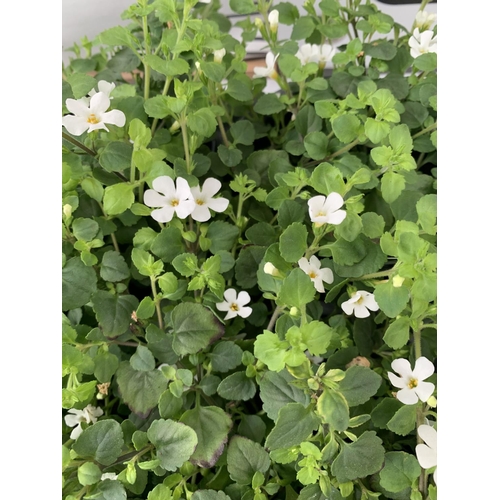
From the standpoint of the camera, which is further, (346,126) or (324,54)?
(324,54)

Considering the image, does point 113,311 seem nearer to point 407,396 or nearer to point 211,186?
point 211,186

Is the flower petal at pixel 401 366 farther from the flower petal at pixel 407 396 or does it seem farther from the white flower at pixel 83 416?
the white flower at pixel 83 416

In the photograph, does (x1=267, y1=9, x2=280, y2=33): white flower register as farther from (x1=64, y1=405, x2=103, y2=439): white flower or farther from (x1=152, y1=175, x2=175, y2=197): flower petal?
(x1=64, y1=405, x2=103, y2=439): white flower

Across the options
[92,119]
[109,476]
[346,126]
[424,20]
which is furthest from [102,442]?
[424,20]

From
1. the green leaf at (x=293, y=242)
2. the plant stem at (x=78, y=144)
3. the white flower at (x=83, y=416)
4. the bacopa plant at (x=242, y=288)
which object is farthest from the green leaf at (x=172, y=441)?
the plant stem at (x=78, y=144)
